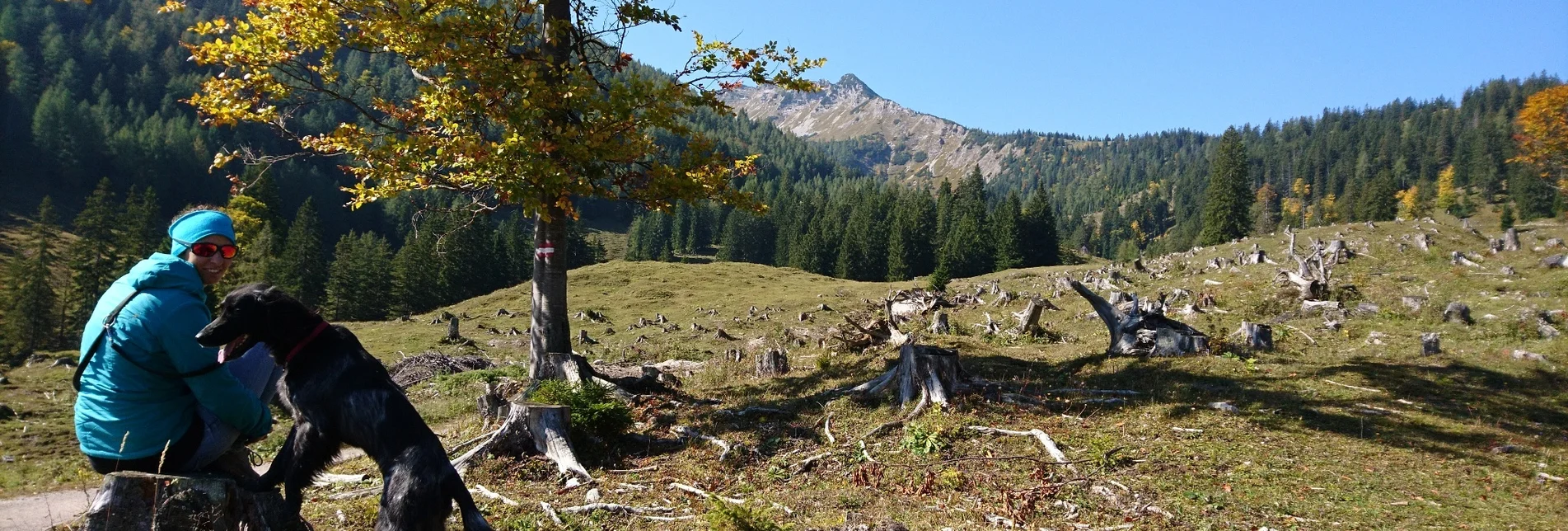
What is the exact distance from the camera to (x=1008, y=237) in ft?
302

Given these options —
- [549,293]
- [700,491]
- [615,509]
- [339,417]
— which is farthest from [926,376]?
[339,417]

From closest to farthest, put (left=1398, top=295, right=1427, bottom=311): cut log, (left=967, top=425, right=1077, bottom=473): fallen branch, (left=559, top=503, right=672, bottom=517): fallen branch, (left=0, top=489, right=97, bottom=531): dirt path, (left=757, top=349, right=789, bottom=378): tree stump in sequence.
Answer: (left=559, top=503, right=672, bottom=517): fallen branch < (left=967, top=425, right=1077, bottom=473): fallen branch < (left=0, top=489, right=97, bottom=531): dirt path < (left=757, top=349, right=789, bottom=378): tree stump < (left=1398, top=295, right=1427, bottom=311): cut log

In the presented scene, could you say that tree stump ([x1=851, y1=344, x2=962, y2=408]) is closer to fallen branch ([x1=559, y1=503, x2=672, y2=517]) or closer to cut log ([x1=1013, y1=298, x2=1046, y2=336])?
fallen branch ([x1=559, y1=503, x2=672, y2=517])

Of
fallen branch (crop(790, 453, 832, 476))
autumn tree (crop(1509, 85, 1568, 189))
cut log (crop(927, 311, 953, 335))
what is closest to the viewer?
fallen branch (crop(790, 453, 832, 476))

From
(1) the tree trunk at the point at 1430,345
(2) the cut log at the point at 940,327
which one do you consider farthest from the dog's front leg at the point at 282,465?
(1) the tree trunk at the point at 1430,345

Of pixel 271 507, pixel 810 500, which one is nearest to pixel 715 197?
pixel 810 500

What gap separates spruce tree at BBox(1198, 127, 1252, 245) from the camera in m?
73.1

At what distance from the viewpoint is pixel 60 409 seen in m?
18.0

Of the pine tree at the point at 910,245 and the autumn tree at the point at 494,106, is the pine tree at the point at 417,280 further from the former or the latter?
the autumn tree at the point at 494,106

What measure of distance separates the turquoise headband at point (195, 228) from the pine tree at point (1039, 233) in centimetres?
9603

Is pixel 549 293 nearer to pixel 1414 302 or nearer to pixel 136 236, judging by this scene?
pixel 1414 302

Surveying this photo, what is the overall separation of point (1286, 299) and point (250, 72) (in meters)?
22.4

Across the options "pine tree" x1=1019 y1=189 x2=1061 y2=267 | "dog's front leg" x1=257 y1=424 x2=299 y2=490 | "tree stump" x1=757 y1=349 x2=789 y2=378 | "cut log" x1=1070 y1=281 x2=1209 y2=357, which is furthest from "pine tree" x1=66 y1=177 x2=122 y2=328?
"pine tree" x1=1019 y1=189 x2=1061 y2=267

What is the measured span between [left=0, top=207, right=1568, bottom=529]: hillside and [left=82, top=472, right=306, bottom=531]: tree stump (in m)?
1.87
